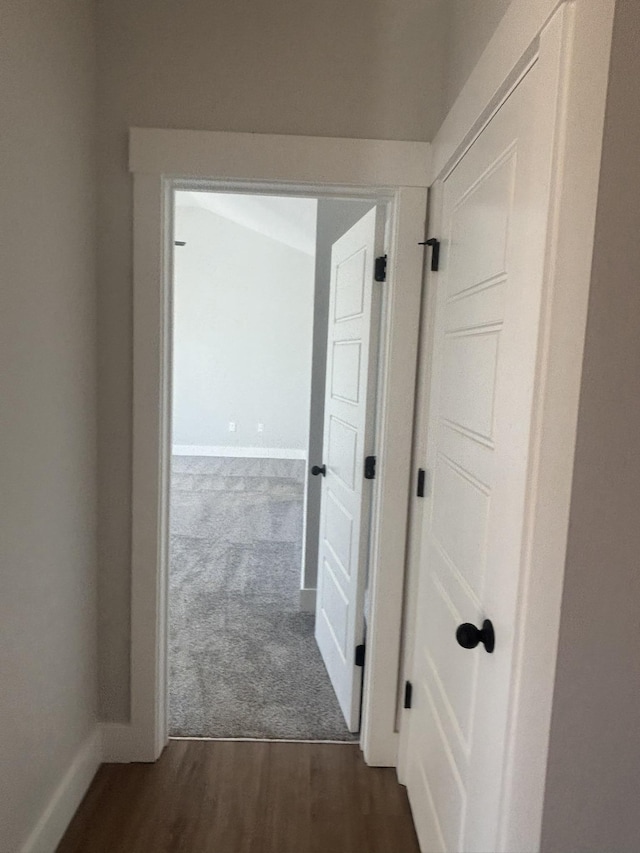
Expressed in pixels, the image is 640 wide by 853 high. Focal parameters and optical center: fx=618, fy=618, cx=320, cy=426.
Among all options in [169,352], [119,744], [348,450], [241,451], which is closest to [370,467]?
[348,450]

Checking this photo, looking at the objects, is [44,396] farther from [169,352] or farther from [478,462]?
[478,462]

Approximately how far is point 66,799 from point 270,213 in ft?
16.6

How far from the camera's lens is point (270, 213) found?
5.81m

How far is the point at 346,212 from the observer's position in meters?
3.08

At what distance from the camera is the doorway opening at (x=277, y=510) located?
7.80ft

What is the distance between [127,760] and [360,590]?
101cm

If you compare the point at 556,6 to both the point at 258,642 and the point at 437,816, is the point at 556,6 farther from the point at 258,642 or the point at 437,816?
the point at 258,642

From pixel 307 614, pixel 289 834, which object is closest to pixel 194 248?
pixel 307 614

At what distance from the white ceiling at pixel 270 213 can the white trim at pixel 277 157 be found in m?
2.51

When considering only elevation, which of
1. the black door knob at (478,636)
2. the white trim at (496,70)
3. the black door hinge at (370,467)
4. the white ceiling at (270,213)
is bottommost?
the black door knob at (478,636)

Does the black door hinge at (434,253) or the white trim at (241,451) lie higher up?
the black door hinge at (434,253)

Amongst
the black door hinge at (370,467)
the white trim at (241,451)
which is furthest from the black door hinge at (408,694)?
the white trim at (241,451)

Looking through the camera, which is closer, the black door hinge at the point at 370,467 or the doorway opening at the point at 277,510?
the black door hinge at the point at 370,467

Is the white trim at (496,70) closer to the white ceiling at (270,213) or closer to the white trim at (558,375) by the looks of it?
the white trim at (558,375)
